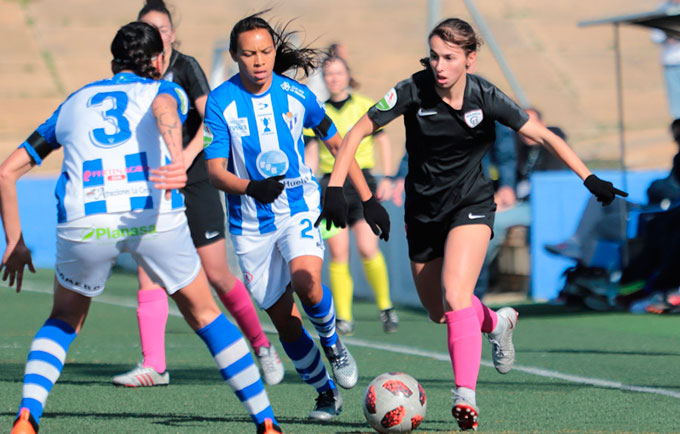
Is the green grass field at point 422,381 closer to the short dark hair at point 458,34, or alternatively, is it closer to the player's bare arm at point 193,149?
the player's bare arm at point 193,149

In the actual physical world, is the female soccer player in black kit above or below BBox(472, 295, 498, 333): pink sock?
above

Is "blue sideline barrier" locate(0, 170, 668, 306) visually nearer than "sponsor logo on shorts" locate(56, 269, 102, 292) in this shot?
No

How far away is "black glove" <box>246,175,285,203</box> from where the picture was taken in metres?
5.50

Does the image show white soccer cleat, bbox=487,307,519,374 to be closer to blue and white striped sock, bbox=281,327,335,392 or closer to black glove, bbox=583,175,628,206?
blue and white striped sock, bbox=281,327,335,392

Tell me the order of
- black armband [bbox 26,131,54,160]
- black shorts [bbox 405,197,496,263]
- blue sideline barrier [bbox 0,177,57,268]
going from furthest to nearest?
blue sideline barrier [bbox 0,177,57,268], black shorts [bbox 405,197,496,263], black armband [bbox 26,131,54,160]

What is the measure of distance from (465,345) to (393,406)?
0.52 m

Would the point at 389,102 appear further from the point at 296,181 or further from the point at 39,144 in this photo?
the point at 39,144

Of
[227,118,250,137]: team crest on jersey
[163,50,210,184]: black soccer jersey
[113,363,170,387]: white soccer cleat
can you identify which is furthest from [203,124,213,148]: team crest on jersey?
[113,363,170,387]: white soccer cleat

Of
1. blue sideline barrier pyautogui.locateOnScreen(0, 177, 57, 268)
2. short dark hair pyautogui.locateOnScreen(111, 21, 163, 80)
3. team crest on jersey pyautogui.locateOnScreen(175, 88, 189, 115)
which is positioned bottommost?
blue sideline barrier pyautogui.locateOnScreen(0, 177, 57, 268)

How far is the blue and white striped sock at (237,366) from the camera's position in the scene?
479cm

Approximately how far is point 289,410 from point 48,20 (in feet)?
172

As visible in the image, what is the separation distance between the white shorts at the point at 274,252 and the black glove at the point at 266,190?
16.3 inches

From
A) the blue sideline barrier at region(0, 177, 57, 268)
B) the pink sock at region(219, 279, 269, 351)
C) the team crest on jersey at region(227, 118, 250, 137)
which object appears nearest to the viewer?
the team crest on jersey at region(227, 118, 250, 137)

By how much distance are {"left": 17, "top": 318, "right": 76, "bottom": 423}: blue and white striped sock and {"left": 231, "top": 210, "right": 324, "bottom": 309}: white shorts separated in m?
1.22
